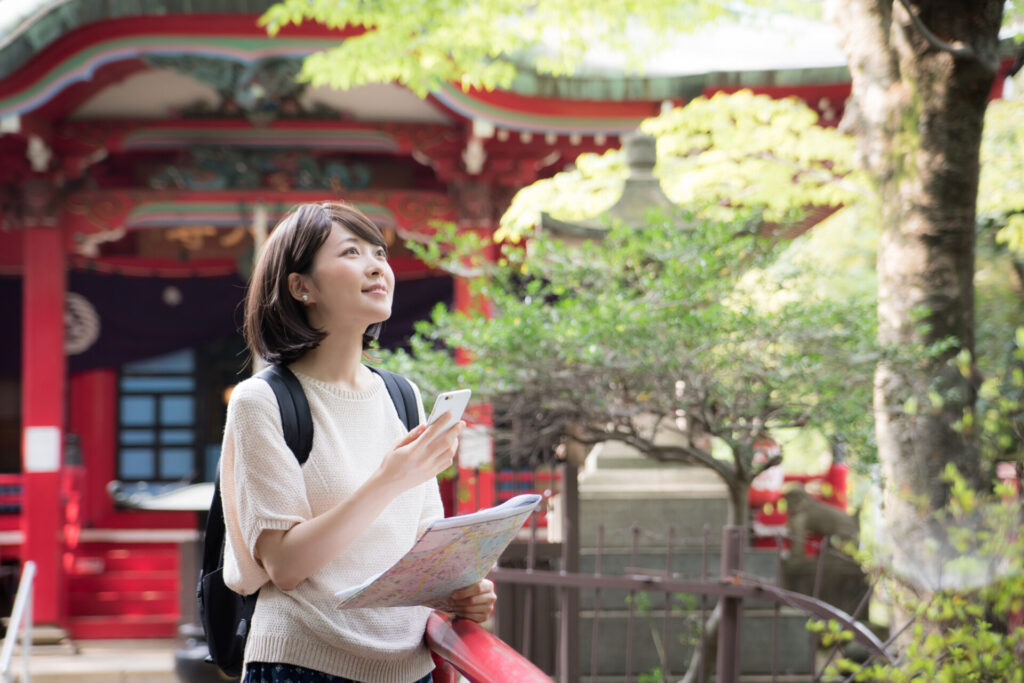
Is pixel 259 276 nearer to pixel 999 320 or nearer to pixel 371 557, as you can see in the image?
pixel 371 557

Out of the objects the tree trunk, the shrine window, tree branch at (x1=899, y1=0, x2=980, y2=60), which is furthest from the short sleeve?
the shrine window

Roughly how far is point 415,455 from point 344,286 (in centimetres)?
30

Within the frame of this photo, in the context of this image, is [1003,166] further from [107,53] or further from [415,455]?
[415,455]

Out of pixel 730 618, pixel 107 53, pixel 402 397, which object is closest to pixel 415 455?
pixel 402 397

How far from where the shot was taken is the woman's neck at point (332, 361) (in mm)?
1465

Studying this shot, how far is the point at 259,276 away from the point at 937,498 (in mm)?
2966

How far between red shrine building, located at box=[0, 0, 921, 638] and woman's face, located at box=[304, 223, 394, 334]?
4.97 metres

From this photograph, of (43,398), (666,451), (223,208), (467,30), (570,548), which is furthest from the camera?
(223,208)

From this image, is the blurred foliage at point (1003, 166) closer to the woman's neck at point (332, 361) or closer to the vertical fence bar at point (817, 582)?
the vertical fence bar at point (817, 582)

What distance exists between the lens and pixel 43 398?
6.97m

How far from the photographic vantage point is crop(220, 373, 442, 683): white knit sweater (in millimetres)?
1315

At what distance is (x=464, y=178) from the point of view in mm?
7281

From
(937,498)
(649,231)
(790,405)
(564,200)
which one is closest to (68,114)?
(564,200)

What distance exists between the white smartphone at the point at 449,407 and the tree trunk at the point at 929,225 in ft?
8.74
